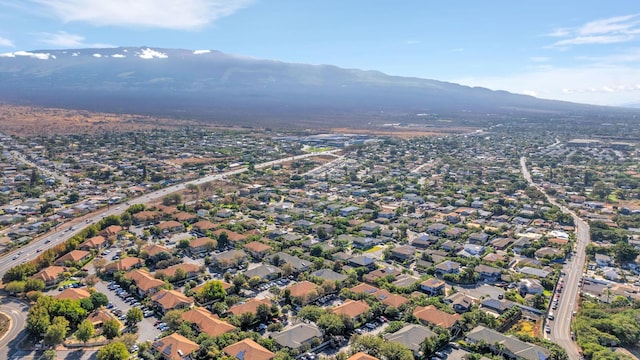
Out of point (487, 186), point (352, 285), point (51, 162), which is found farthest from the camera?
point (51, 162)

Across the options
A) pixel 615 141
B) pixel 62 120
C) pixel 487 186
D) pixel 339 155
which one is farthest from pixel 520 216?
pixel 62 120

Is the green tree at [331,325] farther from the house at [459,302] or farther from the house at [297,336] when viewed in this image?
the house at [459,302]

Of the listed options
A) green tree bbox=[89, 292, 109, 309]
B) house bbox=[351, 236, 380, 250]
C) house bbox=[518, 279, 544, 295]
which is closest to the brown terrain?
house bbox=[351, 236, 380, 250]

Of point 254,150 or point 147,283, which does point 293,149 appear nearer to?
point 254,150

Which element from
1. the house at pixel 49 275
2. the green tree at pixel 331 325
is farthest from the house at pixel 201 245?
the green tree at pixel 331 325

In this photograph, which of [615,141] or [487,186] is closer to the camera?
[487,186]

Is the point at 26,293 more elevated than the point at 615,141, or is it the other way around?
the point at 615,141
